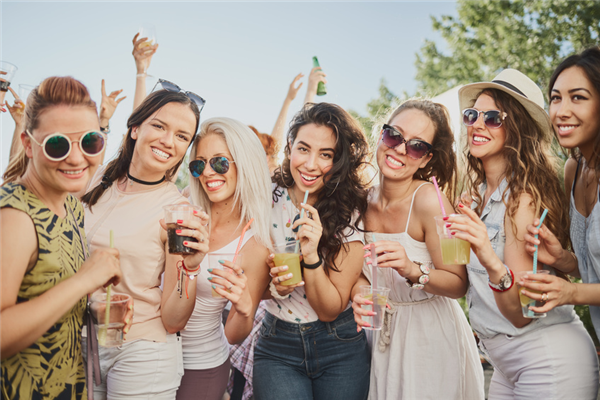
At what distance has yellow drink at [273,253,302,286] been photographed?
3045 mm

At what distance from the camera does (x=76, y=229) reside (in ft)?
8.06

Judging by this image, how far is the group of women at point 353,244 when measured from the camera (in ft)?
9.39

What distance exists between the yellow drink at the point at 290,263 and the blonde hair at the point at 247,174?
0.34 meters

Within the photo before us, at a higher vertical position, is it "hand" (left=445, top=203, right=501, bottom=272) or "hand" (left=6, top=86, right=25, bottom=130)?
"hand" (left=6, top=86, right=25, bottom=130)

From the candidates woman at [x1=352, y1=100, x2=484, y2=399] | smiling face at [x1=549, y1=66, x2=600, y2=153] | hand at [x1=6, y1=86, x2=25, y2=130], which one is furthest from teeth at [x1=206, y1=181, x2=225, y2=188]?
smiling face at [x1=549, y1=66, x2=600, y2=153]

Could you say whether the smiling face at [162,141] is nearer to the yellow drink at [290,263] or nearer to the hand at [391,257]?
the yellow drink at [290,263]

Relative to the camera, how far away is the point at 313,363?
10.6 feet

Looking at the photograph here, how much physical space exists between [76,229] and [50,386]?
78 centimetres

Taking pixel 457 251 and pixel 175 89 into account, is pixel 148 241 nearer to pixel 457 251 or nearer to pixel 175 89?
pixel 175 89

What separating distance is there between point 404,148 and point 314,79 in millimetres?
2480

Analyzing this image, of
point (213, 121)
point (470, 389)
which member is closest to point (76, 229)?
point (213, 121)

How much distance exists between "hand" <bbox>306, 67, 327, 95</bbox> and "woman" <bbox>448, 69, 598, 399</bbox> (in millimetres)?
2353

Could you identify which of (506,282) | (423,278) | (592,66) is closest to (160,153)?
(423,278)

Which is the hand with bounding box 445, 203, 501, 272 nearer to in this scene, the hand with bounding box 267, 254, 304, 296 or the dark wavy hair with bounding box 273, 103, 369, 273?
the dark wavy hair with bounding box 273, 103, 369, 273
